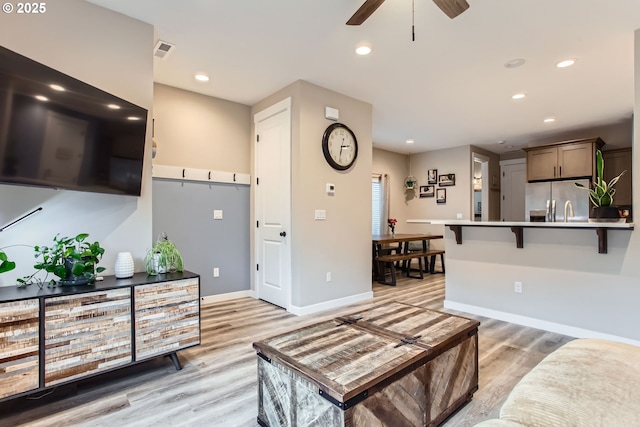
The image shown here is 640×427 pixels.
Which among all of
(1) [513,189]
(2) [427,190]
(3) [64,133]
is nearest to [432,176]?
(2) [427,190]

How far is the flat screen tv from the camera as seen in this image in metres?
1.60

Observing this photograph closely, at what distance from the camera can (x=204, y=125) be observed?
390cm

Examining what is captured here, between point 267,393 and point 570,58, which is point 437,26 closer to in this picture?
point 570,58

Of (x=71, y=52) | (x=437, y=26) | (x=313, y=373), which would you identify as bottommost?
(x=313, y=373)

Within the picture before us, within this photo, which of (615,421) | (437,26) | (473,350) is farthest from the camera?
(437,26)

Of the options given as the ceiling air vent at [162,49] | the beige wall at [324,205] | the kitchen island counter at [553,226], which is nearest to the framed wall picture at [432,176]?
the beige wall at [324,205]

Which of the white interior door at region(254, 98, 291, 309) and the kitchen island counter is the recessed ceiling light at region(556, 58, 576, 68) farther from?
the white interior door at region(254, 98, 291, 309)

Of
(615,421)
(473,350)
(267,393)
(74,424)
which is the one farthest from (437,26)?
(74,424)

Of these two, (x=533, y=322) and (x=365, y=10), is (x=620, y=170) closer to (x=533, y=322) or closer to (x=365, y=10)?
(x=533, y=322)

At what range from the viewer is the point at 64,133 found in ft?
6.08

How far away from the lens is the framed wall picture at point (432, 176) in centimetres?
710

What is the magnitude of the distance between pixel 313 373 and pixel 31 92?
2005 millimetres

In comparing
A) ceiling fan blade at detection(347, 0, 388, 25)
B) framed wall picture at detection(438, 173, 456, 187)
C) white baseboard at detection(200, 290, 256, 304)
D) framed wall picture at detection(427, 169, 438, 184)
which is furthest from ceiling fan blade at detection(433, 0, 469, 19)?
framed wall picture at detection(427, 169, 438, 184)

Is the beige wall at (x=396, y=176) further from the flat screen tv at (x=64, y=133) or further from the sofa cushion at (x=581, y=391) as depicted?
the sofa cushion at (x=581, y=391)
